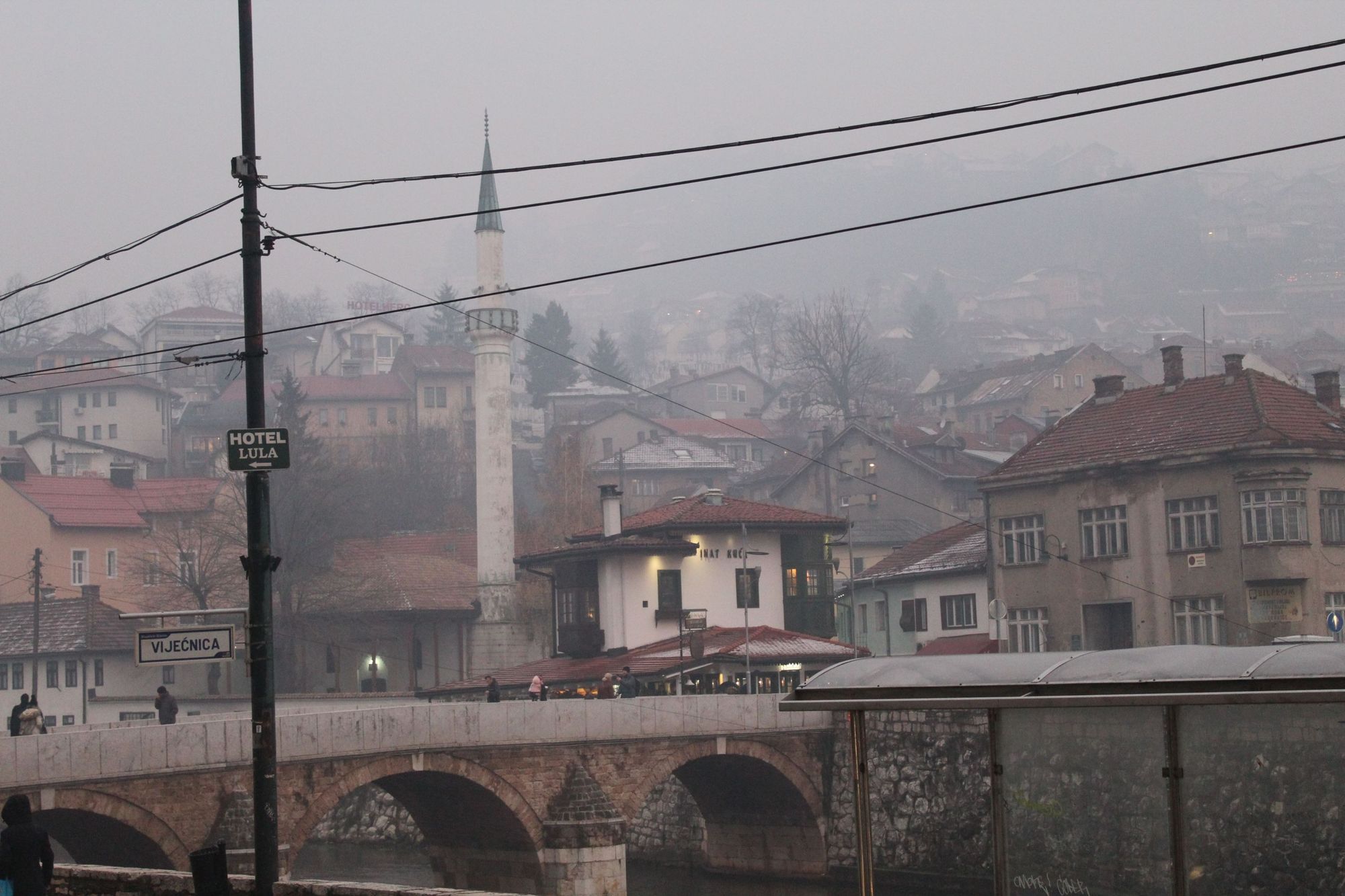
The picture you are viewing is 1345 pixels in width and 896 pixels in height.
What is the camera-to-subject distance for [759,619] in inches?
2008

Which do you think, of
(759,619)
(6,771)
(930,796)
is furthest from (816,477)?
(930,796)

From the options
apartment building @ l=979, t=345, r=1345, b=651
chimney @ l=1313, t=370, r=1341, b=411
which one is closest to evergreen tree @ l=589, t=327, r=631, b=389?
apartment building @ l=979, t=345, r=1345, b=651

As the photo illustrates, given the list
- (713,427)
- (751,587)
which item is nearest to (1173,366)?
(751,587)

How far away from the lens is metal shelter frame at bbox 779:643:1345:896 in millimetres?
9562

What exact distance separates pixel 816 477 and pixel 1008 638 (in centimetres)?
3989

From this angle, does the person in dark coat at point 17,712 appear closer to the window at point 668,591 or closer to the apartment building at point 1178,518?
the window at point 668,591

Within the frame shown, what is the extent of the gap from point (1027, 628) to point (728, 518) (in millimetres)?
9343

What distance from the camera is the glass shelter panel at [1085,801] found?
10.0 metres

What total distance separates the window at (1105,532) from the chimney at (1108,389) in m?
4.90

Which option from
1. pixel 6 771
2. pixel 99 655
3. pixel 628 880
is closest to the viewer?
pixel 6 771

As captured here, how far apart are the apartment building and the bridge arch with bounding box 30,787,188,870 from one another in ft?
77.9

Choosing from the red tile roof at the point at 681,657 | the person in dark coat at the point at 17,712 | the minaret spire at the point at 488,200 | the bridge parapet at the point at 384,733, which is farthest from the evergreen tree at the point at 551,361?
the person in dark coat at the point at 17,712

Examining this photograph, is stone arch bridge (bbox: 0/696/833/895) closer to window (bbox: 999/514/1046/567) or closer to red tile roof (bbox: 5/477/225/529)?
window (bbox: 999/514/1046/567)

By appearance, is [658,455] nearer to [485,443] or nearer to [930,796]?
[485,443]
